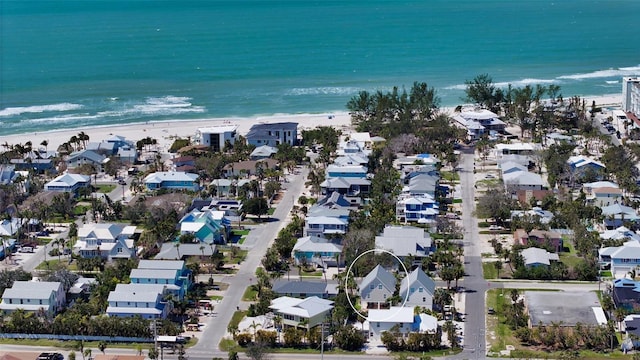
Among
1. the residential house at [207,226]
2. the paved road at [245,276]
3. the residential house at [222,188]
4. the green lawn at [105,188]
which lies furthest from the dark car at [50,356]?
the green lawn at [105,188]

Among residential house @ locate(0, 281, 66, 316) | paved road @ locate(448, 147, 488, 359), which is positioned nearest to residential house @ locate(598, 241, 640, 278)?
paved road @ locate(448, 147, 488, 359)

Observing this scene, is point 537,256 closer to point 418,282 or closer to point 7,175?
point 418,282

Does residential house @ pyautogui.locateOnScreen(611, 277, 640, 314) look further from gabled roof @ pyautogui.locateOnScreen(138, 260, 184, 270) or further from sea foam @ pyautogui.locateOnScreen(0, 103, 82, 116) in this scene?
sea foam @ pyautogui.locateOnScreen(0, 103, 82, 116)

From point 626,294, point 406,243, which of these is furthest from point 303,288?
point 626,294

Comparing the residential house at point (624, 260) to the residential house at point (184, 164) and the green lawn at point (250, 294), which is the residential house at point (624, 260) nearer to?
the green lawn at point (250, 294)

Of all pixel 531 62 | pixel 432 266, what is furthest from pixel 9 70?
pixel 432 266

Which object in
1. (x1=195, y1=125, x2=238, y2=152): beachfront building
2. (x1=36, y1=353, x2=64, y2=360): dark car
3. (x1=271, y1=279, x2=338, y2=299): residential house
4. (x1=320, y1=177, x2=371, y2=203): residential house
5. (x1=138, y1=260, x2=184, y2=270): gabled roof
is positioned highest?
(x1=195, y1=125, x2=238, y2=152): beachfront building
